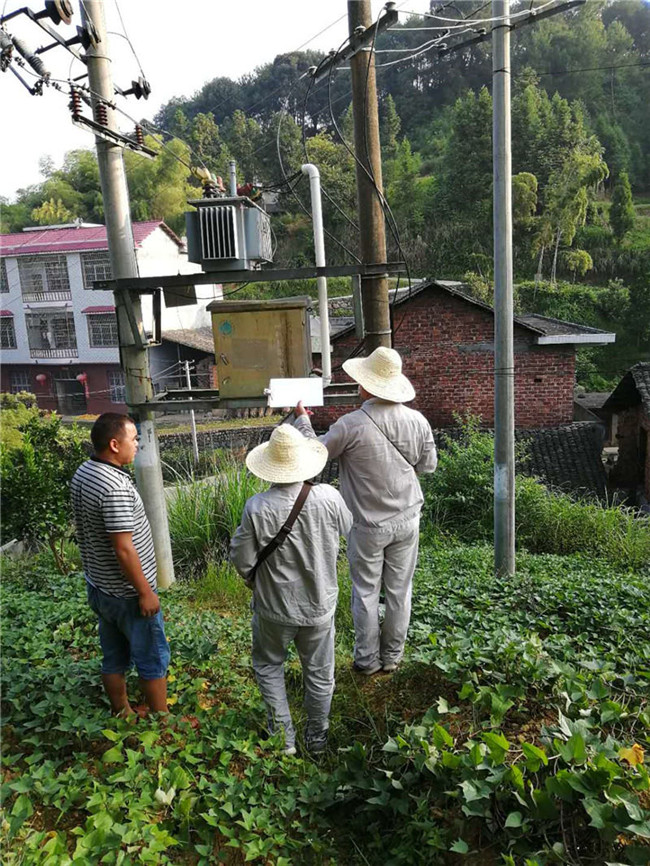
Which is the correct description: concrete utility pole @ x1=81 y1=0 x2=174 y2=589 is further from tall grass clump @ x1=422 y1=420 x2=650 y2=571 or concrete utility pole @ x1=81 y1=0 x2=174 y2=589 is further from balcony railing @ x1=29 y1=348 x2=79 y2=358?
balcony railing @ x1=29 y1=348 x2=79 y2=358

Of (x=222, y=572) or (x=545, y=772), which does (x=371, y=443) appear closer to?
(x=545, y=772)

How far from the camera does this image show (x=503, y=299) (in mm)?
5801

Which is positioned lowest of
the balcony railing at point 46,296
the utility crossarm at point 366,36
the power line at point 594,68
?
the balcony railing at point 46,296

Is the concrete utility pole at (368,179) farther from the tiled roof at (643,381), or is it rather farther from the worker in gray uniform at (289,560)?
the tiled roof at (643,381)

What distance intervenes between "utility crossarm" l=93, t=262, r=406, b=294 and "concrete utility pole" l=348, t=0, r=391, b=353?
489 millimetres

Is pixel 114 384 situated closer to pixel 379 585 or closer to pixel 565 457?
pixel 565 457

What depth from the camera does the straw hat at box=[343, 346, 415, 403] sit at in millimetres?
3674

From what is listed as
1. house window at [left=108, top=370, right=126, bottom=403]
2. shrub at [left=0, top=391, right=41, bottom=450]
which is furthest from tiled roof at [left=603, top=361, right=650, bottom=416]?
house window at [left=108, top=370, right=126, bottom=403]

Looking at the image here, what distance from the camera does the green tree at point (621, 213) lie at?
124ft

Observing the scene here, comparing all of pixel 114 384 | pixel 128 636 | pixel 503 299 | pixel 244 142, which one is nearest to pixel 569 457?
pixel 503 299

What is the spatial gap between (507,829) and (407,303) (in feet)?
47.1

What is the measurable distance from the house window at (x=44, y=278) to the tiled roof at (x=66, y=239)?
49cm

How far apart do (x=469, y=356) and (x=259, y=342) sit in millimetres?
12646

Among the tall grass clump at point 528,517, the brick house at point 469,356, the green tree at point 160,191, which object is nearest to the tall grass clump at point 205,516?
the tall grass clump at point 528,517
